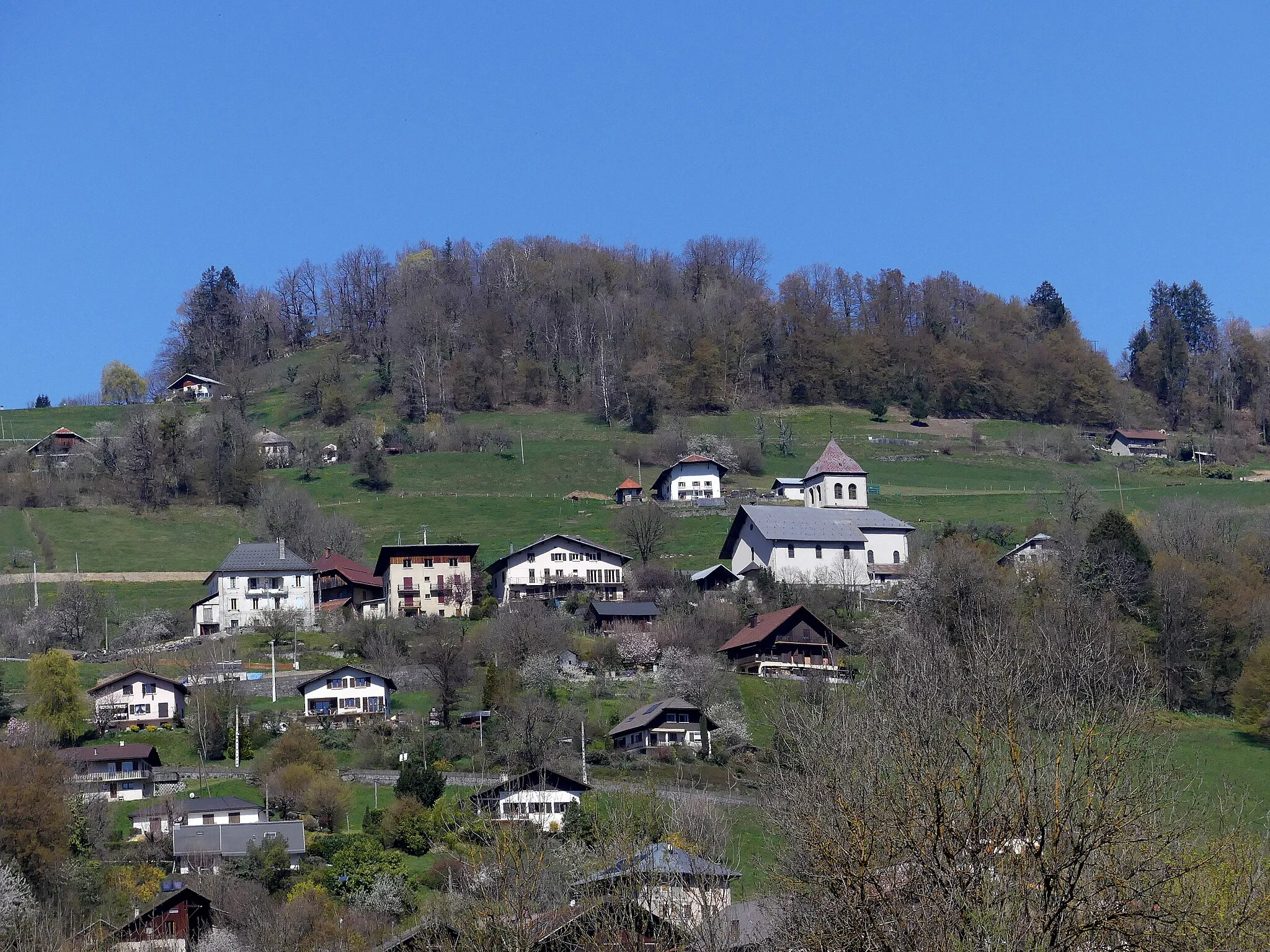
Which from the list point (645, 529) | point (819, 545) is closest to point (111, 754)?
point (645, 529)

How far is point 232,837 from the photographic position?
43.6 metres

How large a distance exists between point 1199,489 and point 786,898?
7931 cm

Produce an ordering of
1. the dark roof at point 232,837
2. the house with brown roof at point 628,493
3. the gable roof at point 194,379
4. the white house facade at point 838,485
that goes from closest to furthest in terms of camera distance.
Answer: the dark roof at point 232,837 < the white house facade at point 838,485 < the house with brown roof at point 628,493 < the gable roof at point 194,379

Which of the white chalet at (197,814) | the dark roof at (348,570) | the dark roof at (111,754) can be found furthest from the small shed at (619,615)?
the white chalet at (197,814)

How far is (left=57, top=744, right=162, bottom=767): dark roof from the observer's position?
51.1 m

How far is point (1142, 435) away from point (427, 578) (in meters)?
62.5

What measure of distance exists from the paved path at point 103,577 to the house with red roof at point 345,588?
740 cm

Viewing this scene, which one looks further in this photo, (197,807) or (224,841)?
(197,807)

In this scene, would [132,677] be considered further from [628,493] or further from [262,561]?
[628,493]

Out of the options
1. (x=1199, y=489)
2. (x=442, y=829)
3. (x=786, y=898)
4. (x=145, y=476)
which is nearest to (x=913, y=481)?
(x=1199, y=489)

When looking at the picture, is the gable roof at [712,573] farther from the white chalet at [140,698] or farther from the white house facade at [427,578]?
the white chalet at [140,698]

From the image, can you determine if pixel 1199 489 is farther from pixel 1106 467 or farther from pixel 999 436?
pixel 999 436

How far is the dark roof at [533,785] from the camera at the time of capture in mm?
42000

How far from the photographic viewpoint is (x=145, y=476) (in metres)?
99.2
